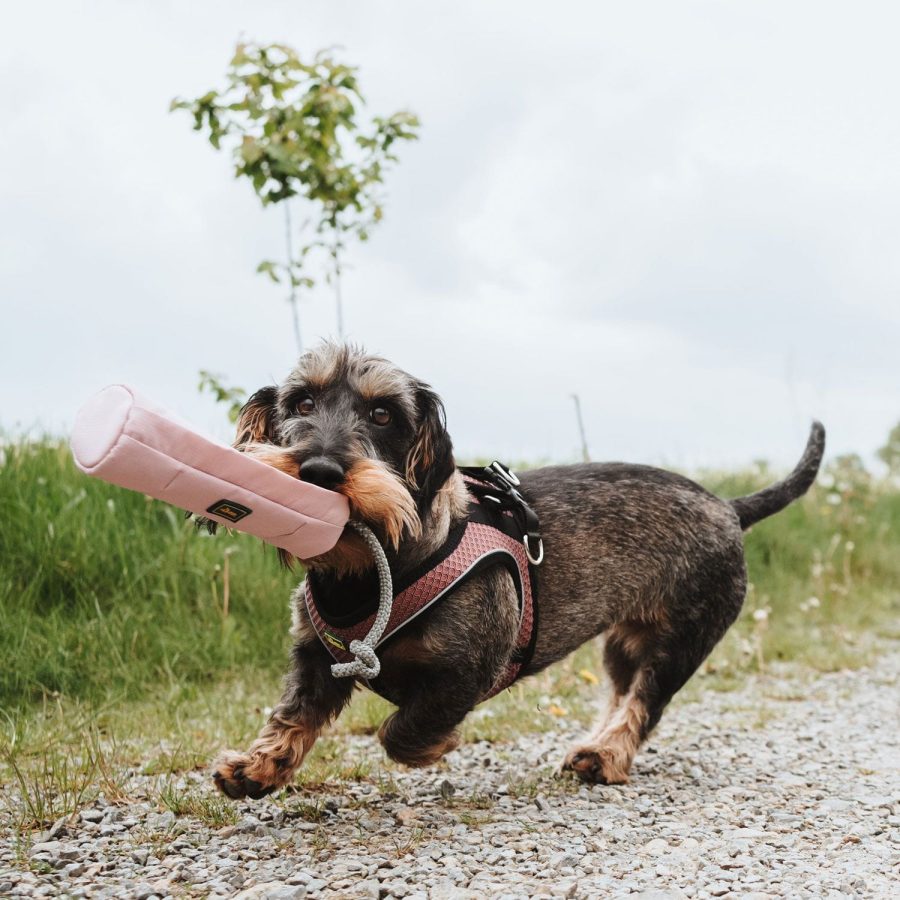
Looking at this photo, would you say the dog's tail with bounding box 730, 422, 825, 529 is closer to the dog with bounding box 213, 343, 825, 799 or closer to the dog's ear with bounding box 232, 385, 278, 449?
the dog with bounding box 213, 343, 825, 799

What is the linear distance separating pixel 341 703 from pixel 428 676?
1.24ft

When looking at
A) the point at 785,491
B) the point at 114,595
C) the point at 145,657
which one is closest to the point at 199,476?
the point at 785,491

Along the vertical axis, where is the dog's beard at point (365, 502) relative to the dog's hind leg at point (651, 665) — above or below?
above

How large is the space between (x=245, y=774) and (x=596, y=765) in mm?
1646

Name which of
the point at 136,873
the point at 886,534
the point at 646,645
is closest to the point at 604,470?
the point at 646,645

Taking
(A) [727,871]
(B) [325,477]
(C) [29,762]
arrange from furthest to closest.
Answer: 1. (C) [29,762]
2. (A) [727,871]
3. (B) [325,477]

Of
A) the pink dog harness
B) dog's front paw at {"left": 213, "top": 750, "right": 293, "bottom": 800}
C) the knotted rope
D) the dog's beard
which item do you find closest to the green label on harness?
the pink dog harness

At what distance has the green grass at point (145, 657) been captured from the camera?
4.46m

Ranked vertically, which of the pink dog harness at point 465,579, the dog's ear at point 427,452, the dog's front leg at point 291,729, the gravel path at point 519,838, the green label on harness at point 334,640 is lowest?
the gravel path at point 519,838

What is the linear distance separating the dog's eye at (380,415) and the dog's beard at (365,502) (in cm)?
18

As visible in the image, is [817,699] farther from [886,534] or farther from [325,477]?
[886,534]

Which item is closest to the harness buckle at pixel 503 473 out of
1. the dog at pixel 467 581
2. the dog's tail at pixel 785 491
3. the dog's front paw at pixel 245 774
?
the dog at pixel 467 581

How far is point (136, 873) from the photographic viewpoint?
3.24 m

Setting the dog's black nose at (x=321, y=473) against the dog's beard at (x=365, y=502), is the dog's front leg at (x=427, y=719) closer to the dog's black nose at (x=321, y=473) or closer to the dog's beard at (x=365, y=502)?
the dog's beard at (x=365, y=502)
